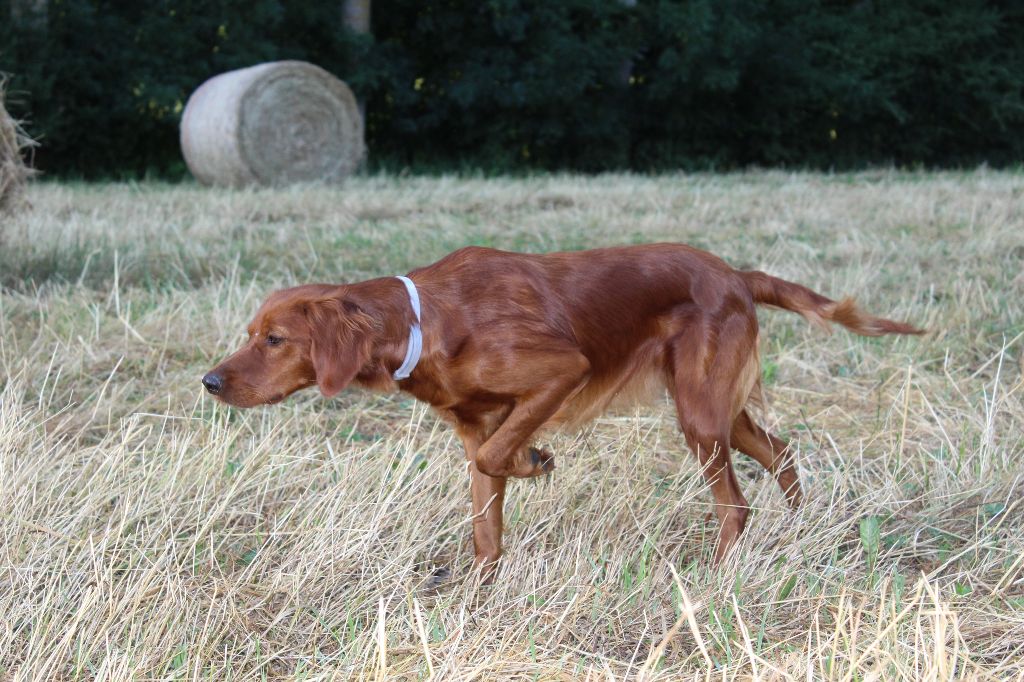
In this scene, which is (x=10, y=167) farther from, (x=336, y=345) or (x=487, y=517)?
(x=487, y=517)

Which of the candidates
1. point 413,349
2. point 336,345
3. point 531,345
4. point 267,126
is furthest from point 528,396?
point 267,126

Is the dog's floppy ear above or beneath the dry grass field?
above

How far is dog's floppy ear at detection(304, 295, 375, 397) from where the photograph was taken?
2506 millimetres

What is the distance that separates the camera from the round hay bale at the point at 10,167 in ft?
18.3

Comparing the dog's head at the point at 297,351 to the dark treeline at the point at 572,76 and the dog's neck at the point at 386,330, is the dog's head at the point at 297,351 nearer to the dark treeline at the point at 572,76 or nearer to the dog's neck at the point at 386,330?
the dog's neck at the point at 386,330

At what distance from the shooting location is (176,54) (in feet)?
49.1

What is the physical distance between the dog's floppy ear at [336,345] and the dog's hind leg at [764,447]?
1.17 m

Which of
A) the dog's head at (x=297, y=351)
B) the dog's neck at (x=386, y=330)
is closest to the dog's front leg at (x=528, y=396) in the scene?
the dog's neck at (x=386, y=330)

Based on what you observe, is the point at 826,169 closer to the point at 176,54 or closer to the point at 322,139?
the point at 322,139

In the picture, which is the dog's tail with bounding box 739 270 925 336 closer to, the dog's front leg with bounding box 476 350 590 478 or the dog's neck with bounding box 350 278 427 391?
the dog's front leg with bounding box 476 350 590 478

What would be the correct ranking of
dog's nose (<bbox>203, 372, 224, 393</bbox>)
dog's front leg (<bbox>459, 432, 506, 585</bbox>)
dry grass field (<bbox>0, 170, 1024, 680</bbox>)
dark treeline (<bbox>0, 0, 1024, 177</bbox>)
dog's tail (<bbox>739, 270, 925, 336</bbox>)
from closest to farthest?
dry grass field (<bbox>0, 170, 1024, 680</bbox>), dog's nose (<bbox>203, 372, 224, 393</bbox>), dog's front leg (<bbox>459, 432, 506, 585</bbox>), dog's tail (<bbox>739, 270, 925, 336</bbox>), dark treeline (<bbox>0, 0, 1024, 177</bbox>)

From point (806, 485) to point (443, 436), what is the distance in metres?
1.17

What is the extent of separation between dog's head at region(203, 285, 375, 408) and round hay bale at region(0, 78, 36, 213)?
145 inches

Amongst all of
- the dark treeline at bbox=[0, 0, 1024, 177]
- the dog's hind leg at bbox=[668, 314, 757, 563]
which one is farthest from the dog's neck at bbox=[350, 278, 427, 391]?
the dark treeline at bbox=[0, 0, 1024, 177]
